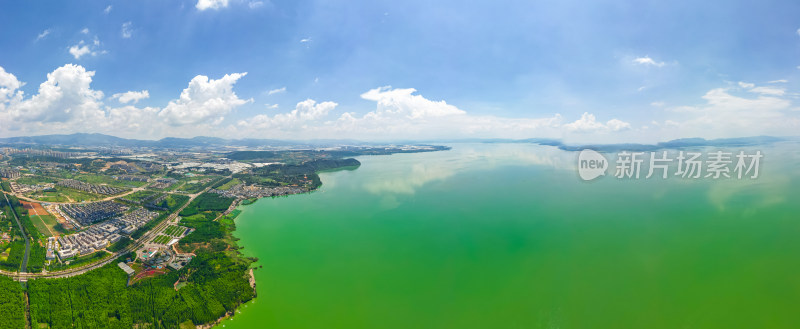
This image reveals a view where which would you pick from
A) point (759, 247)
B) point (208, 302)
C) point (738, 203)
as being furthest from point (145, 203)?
point (738, 203)

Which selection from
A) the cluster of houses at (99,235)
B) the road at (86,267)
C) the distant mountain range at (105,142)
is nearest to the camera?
the road at (86,267)

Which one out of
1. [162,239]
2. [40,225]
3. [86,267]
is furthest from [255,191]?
[86,267]

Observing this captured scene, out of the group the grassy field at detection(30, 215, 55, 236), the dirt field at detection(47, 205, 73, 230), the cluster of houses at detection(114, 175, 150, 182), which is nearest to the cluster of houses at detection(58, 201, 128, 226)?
the dirt field at detection(47, 205, 73, 230)

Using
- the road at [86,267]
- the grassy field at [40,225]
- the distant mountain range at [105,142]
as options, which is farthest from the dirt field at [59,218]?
the distant mountain range at [105,142]

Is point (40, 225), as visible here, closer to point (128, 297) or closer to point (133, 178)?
point (128, 297)

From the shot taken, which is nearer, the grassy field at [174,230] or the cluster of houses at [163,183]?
the grassy field at [174,230]

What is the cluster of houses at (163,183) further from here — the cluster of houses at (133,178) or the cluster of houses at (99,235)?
the cluster of houses at (99,235)

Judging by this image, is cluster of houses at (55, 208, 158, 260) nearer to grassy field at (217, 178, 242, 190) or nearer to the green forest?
the green forest
